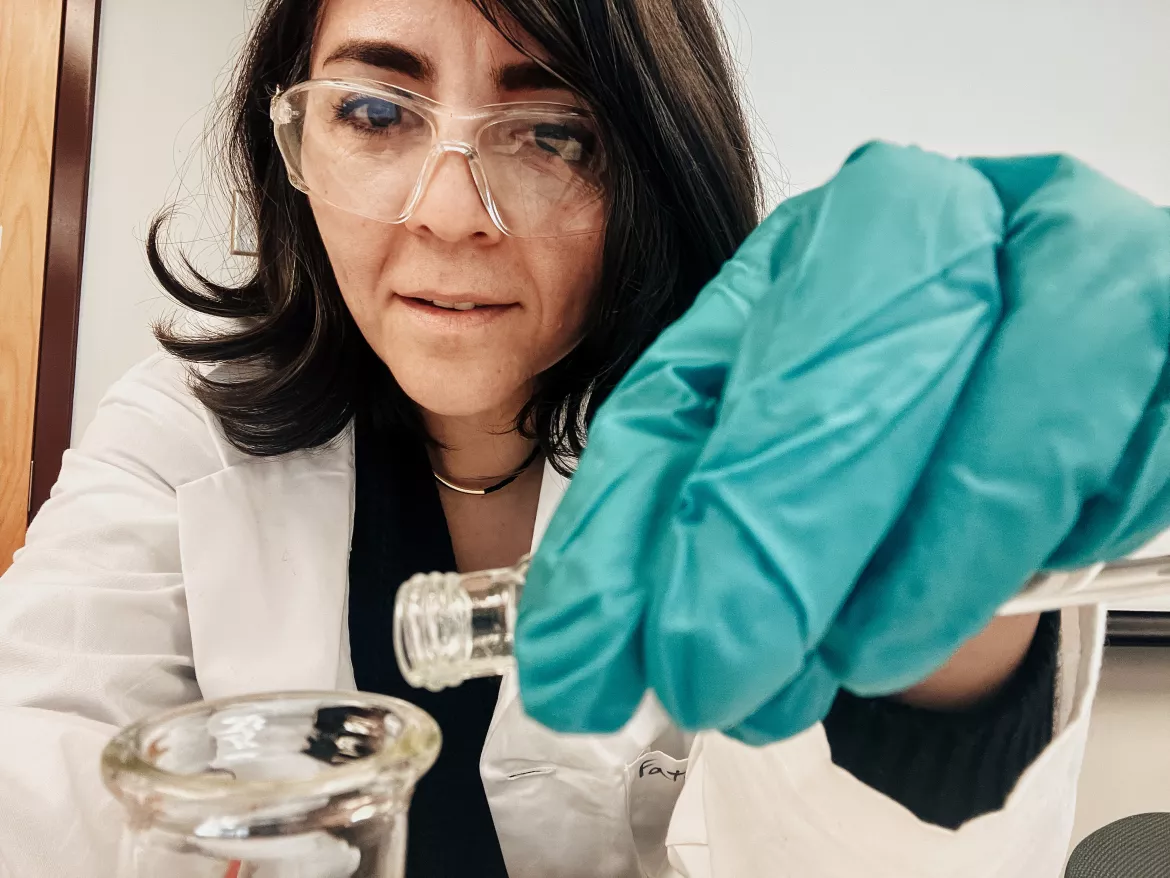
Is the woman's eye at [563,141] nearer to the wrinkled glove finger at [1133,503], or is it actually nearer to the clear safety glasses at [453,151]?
the clear safety glasses at [453,151]

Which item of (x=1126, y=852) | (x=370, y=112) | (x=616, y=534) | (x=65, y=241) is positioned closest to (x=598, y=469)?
(x=616, y=534)

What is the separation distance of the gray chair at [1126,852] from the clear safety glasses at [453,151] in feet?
3.06

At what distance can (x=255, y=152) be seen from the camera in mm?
896

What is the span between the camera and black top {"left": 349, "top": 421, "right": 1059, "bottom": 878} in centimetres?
39

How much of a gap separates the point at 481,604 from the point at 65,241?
179cm

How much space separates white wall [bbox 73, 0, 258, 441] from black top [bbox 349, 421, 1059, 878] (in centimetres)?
114

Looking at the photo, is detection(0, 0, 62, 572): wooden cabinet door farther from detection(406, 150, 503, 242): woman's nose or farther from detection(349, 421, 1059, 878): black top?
detection(406, 150, 503, 242): woman's nose

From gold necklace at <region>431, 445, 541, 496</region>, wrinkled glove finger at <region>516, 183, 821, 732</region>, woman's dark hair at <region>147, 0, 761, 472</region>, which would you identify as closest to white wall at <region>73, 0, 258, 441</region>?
woman's dark hair at <region>147, 0, 761, 472</region>

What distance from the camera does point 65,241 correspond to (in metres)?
1.64

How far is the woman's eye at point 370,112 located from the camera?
65cm

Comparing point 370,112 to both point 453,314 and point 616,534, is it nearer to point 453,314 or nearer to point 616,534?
point 453,314

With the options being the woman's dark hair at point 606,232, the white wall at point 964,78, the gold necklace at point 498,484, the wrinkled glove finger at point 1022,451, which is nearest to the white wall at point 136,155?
the woman's dark hair at point 606,232

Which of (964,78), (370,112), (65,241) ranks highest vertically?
(964,78)

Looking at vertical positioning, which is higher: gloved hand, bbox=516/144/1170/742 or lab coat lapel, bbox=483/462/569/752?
gloved hand, bbox=516/144/1170/742
